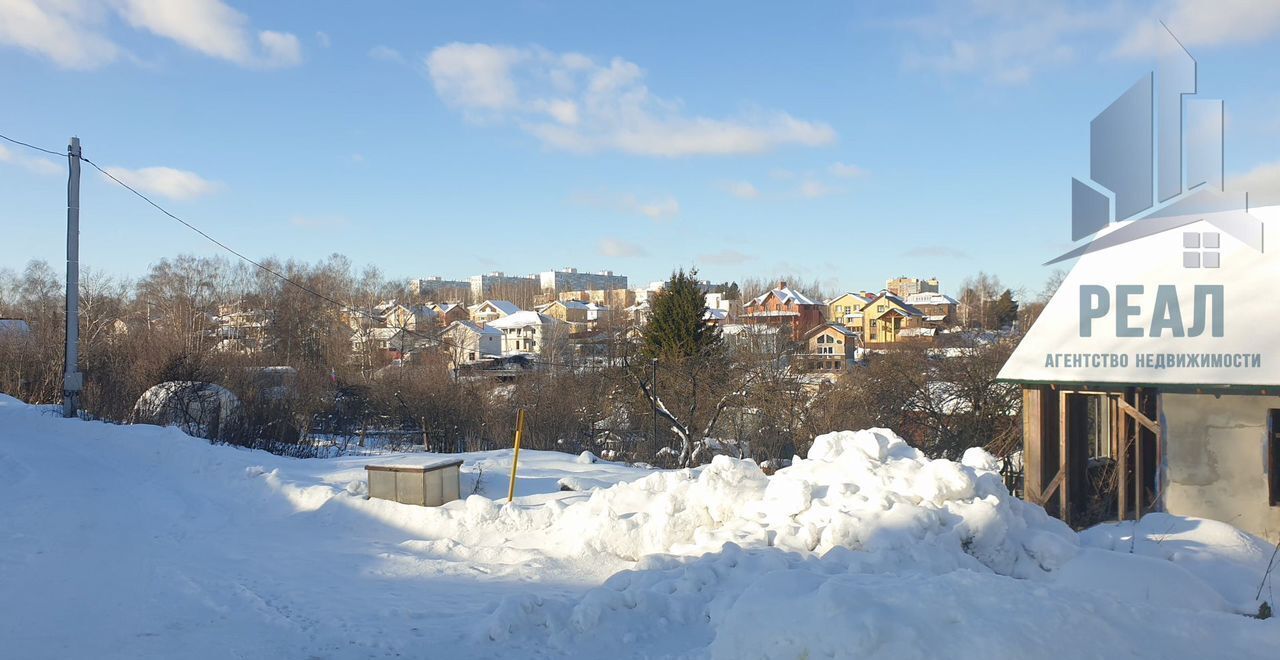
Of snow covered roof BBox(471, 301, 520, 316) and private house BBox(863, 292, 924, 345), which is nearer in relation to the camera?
private house BBox(863, 292, 924, 345)

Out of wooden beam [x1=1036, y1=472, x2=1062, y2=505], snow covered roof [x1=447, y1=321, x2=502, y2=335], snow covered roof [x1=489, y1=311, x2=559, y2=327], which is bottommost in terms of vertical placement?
wooden beam [x1=1036, y1=472, x2=1062, y2=505]

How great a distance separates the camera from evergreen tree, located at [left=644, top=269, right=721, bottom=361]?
33.0 meters

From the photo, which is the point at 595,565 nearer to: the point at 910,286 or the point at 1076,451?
the point at 1076,451

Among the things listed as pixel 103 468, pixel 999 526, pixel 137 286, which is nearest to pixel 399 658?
pixel 999 526

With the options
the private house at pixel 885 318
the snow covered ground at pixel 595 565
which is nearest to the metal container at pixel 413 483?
the snow covered ground at pixel 595 565

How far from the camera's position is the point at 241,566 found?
830cm

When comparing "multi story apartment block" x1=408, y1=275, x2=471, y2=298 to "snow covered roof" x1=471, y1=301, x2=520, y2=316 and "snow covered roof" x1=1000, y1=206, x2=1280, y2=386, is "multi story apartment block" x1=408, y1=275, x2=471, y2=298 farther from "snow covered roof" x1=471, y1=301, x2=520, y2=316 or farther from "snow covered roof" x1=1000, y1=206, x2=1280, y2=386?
"snow covered roof" x1=1000, y1=206, x2=1280, y2=386

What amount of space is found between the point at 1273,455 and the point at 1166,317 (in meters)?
2.28

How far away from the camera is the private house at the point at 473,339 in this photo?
195 ft

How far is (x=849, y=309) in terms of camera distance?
287 ft

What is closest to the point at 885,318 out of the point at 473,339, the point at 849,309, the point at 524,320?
the point at 849,309

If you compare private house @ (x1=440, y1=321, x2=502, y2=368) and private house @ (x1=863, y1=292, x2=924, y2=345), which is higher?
private house @ (x1=863, y1=292, x2=924, y2=345)

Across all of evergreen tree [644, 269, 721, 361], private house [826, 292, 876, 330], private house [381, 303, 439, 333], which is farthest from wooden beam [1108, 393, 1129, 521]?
private house [826, 292, 876, 330]

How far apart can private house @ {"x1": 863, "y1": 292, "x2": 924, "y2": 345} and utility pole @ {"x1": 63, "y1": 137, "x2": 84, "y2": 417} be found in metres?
60.9
